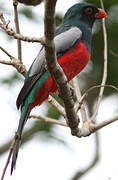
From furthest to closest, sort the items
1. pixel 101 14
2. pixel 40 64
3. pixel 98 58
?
pixel 98 58 → pixel 101 14 → pixel 40 64

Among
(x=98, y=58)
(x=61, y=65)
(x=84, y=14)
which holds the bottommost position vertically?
(x=98, y=58)

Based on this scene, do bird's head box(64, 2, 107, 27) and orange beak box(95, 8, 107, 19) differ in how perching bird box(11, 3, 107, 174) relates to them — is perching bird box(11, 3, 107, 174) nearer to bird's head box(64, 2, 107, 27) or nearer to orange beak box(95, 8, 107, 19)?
bird's head box(64, 2, 107, 27)

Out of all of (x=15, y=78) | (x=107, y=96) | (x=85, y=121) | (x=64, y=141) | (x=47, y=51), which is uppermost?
(x=47, y=51)

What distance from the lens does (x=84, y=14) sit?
597 centimetres

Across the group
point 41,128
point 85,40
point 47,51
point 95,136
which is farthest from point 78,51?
point 41,128

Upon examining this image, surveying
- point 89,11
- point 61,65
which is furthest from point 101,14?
point 61,65

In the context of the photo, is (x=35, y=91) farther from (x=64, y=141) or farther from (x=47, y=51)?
(x=64, y=141)

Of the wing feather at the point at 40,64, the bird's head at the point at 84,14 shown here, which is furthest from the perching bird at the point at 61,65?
the bird's head at the point at 84,14

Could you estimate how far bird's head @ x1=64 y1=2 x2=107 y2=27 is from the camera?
19.3 ft

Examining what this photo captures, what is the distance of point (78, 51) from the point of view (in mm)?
5176


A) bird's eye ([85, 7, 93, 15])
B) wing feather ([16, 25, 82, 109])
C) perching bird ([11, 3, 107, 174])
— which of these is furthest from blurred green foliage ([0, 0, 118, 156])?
wing feather ([16, 25, 82, 109])

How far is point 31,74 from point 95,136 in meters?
2.47

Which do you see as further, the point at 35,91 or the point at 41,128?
the point at 41,128

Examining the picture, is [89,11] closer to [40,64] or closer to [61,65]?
[61,65]
